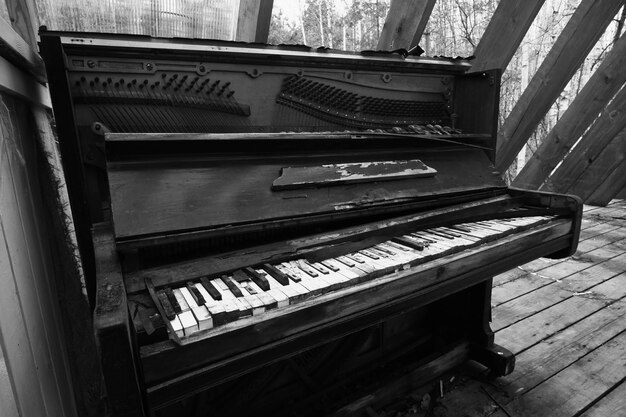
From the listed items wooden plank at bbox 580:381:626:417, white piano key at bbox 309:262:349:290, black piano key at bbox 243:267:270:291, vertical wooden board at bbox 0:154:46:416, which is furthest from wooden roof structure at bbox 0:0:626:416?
wooden plank at bbox 580:381:626:417

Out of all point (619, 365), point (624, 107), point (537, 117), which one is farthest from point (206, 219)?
point (624, 107)

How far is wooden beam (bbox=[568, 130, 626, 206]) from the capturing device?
4648 millimetres

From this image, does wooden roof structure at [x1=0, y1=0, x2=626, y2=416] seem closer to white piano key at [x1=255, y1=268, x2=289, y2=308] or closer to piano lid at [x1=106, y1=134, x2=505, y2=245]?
piano lid at [x1=106, y1=134, x2=505, y2=245]

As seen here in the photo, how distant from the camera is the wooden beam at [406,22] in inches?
89.0

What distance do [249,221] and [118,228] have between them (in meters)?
0.37

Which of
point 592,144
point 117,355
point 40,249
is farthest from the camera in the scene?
point 592,144

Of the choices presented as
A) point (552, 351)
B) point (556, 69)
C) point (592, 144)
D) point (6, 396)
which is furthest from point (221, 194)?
point (592, 144)

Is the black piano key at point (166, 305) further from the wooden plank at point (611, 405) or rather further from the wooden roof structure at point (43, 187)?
the wooden plank at point (611, 405)

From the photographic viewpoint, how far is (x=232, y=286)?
94cm

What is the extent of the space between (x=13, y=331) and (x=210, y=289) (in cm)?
52

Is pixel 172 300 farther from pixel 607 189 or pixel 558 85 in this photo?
pixel 607 189

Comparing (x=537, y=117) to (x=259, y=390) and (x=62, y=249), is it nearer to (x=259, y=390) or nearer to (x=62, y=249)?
(x=259, y=390)

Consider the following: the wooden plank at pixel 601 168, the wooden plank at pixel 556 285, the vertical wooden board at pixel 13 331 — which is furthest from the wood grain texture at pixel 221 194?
the wooden plank at pixel 601 168

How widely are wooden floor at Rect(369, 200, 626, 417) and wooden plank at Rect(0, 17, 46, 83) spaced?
192cm
